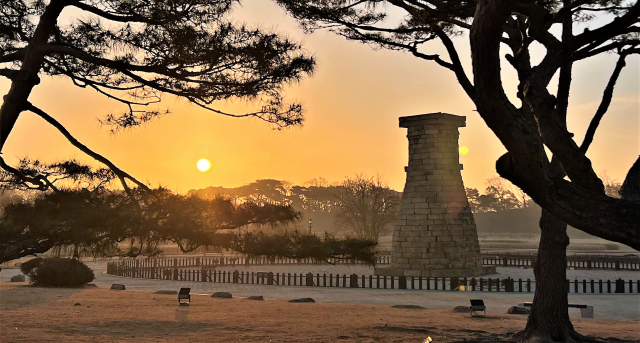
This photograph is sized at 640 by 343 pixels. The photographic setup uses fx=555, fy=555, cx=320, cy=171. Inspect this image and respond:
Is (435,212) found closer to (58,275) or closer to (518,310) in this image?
(518,310)

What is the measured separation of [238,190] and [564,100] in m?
87.5

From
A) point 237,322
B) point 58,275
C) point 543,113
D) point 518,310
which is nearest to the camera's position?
point 543,113

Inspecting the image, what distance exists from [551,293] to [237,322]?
6.28m

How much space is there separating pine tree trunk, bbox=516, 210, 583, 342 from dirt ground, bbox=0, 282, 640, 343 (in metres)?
0.72

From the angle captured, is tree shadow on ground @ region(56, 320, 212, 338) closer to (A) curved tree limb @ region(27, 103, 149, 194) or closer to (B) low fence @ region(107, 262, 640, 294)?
(A) curved tree limb @ region(27, 103, 149, 194)

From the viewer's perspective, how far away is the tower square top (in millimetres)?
24719

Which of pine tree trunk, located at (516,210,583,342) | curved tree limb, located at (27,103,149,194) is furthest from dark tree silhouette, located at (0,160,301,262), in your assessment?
pine tree trunk, located at (516,210,583,342)

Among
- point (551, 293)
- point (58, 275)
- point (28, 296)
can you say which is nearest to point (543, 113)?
point (551, 293)

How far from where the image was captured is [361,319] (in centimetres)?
1248

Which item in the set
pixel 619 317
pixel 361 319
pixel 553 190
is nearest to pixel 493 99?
pixel 553 190

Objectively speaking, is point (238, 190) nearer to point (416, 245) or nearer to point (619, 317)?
point (416, 245)

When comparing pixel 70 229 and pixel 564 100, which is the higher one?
pixel 564 100

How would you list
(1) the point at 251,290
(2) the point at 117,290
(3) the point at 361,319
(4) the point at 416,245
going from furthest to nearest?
(4) the point at 416,245 < (1) the point at 251,290 < (2) the point at 117,290 < (3) the point at 361,319

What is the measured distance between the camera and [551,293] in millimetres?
9766
